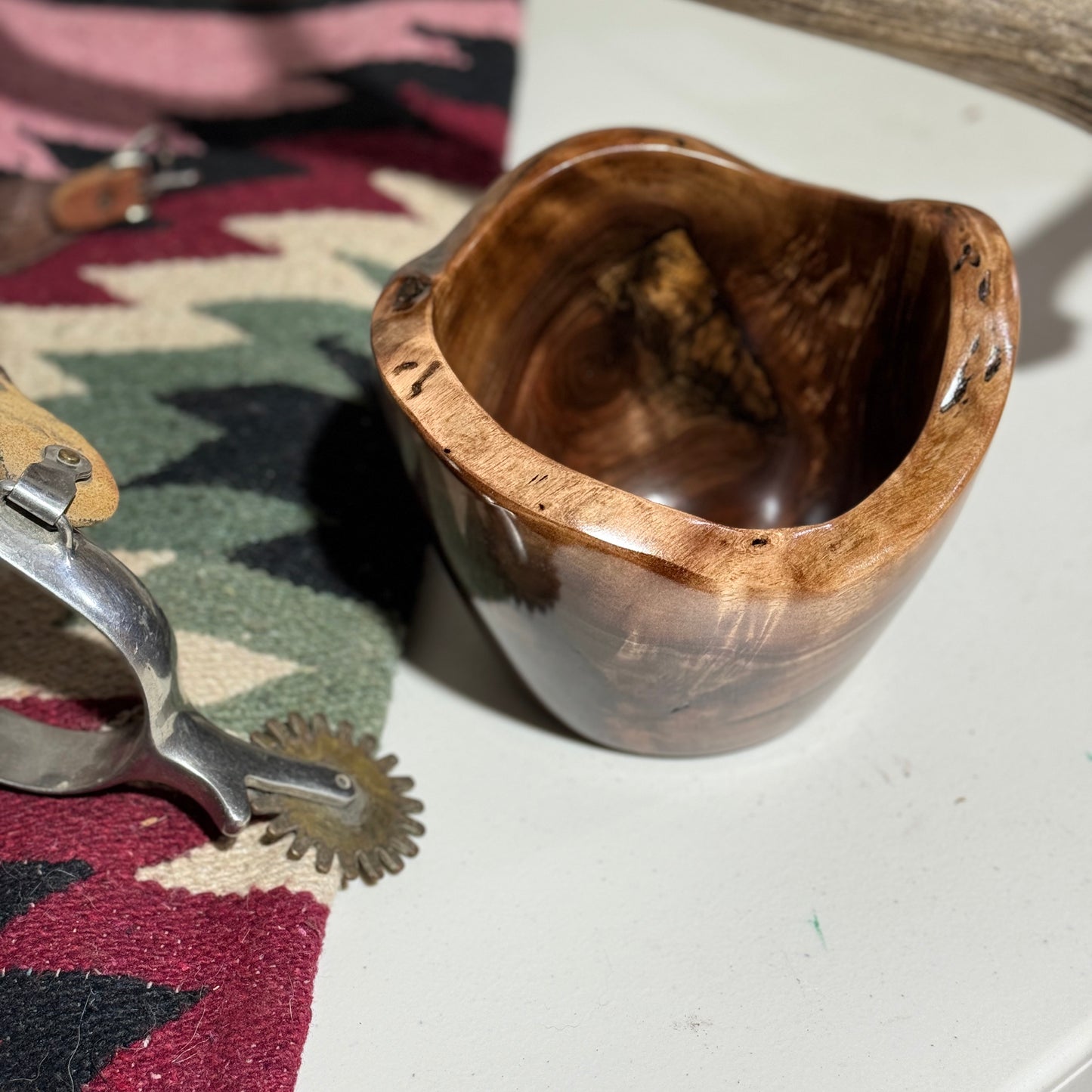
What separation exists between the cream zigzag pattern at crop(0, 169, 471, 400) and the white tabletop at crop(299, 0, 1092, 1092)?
0.92 ft

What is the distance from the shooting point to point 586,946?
0.57 metres

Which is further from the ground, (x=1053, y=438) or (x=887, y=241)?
(x=887, y=241)

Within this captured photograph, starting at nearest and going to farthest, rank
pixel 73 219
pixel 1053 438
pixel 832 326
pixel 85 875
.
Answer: pixel 85 875 < pixel 832 326 < pixel 1053 438 < pixel 73 219

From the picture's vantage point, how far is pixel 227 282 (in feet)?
2.98

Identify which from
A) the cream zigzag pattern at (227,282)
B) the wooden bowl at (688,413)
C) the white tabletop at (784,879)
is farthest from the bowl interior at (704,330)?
the cream zigzag pattern at (227,282)

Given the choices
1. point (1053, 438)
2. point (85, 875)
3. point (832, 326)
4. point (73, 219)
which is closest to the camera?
point (85, 875)

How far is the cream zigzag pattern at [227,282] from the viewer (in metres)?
0.84

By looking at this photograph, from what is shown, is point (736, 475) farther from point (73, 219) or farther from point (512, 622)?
point (73, 219)

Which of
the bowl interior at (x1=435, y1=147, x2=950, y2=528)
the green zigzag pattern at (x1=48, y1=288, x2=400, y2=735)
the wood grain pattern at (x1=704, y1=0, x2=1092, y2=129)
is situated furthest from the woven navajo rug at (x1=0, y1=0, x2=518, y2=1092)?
the wood grain pattern at (x1=704, y1=0, x2=1092, y2=129)

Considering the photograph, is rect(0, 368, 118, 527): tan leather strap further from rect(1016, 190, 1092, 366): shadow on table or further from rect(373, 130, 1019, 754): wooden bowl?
rect(1016, 190, 1092, 366): shadow on table

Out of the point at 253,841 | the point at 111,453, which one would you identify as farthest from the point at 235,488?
the point at 253,841

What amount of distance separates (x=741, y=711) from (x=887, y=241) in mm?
249

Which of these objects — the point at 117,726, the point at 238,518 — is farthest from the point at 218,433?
the point at 117,726

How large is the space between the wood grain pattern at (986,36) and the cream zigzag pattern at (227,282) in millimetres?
297
